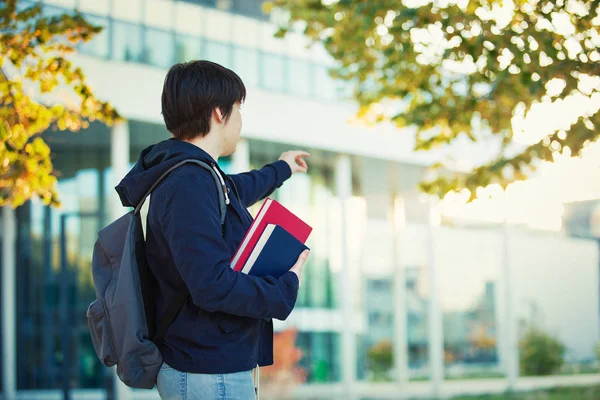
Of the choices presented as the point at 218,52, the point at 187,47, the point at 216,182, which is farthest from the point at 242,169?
the point at 216,182

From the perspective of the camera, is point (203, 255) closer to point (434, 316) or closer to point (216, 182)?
point (216, 182)

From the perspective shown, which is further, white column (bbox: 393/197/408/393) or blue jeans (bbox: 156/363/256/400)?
white column (bbox: 393/197/408/393)

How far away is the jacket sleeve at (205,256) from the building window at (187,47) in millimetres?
19372

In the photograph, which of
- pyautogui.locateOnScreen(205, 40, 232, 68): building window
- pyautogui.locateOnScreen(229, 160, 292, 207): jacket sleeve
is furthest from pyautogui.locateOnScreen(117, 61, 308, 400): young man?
pyautogui.locateOnScreen(205, 40, 232, 68): building window

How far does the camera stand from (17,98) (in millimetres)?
6770

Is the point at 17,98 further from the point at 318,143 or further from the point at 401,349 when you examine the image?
the point at 401,349

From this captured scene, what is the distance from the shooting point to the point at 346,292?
25.6m

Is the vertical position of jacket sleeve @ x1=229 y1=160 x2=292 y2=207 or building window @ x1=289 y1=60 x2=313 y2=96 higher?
building window @ x1=289 y1=60 x2=313 y2=96

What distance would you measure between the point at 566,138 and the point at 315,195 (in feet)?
67.7

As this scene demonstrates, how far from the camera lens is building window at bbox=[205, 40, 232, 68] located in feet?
73.6

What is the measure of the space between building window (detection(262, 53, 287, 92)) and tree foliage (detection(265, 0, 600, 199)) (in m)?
11.7

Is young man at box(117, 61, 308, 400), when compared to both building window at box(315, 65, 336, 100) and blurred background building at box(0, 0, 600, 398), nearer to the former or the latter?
blurred background building at box(0, 0, 600, 398)

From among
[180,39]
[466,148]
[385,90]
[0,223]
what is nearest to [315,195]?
[180,39]

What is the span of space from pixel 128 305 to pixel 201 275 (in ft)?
0.91
